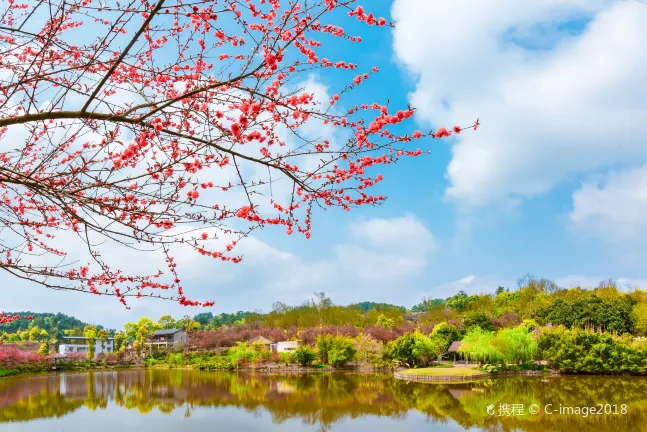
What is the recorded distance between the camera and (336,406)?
11.2m

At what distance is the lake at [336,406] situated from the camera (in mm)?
9320

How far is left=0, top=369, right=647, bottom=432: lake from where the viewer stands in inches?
367

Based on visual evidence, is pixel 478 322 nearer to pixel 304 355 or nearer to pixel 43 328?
pixel 304 355

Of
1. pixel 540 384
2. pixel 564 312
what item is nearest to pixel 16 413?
pixel 540 384

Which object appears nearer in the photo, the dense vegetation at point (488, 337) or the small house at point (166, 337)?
the dense vegetation at point (488, 337)

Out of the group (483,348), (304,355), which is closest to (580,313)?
(483,348)

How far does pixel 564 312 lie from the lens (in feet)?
72.9

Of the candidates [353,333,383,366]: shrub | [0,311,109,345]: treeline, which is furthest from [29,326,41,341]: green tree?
[353,333,383,366]: shrub

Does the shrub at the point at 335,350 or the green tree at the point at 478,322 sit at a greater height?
the green tree at the point at 478,322

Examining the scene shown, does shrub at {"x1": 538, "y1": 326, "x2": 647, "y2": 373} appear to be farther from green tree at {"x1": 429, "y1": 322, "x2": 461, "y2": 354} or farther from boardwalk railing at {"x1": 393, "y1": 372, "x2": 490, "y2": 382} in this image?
green tree at {"x1": 429, "y1": 322, "x2": 461, "y2": 354}

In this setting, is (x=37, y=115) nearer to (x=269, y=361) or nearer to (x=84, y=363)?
(x=269, y=361)

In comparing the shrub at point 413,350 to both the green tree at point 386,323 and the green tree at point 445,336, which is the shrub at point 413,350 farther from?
the green tree at point 386,323

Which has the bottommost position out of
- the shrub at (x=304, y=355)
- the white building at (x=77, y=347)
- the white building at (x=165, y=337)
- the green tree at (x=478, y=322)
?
the white building at (x=77, y=347)

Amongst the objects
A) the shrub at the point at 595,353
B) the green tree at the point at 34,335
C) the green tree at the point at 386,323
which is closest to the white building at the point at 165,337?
the green tree at the point at 34,335
